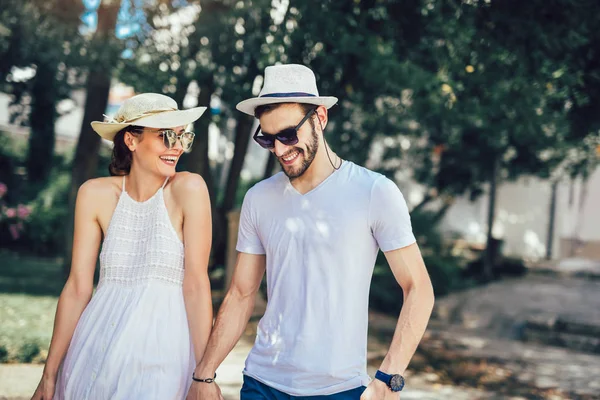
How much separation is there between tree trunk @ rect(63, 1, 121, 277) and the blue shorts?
24.1 feet

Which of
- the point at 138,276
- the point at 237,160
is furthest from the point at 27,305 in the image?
the point at 138,276

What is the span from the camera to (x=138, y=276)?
3123 mm

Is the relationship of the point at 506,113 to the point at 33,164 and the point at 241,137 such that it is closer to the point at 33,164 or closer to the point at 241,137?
the point at 241,137

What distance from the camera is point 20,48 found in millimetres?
10555

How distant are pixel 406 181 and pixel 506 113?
13878mm

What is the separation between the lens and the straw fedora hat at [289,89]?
125 inches

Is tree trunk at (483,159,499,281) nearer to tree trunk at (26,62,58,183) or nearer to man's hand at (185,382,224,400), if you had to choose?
tree trunk at (26,62,58,183)

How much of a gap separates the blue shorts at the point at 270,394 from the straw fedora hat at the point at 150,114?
1.15 m

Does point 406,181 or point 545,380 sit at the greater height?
point 406,181

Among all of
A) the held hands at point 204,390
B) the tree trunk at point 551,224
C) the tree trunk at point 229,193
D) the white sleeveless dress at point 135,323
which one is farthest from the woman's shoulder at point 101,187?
the tree trunk at point 551,224

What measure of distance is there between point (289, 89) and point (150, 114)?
2.03ft

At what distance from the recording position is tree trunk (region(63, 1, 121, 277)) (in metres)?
9.84

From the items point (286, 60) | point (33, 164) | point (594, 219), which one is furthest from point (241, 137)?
point (594, 219)

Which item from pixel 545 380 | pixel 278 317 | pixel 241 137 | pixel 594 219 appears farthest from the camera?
pixel 594 219
